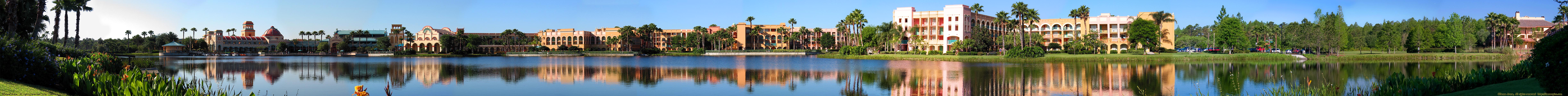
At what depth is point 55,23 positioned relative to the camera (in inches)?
1508

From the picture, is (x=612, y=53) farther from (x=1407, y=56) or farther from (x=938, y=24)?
(x=1407, y=56)

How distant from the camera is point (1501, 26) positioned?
7038 centimetres

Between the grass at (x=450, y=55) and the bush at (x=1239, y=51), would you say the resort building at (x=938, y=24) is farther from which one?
the grass at (x=450, y=55)

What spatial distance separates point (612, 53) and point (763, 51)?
22.2 meters

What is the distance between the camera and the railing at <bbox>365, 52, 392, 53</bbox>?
102556 mm

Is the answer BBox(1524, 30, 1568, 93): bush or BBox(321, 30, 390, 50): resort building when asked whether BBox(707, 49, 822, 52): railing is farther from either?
BBox(1524, 30, 1568, 93): bush

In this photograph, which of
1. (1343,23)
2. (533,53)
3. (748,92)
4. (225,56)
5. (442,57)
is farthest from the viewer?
(533,53)

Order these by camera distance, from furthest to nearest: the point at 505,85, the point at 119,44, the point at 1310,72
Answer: the point at 119,44 → the point at 1310,72 → the point at 505,85

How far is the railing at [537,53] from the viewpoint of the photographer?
98438mm

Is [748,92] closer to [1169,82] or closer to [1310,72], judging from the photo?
[1169,82]

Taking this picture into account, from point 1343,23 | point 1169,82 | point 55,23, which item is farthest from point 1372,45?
point 55,23

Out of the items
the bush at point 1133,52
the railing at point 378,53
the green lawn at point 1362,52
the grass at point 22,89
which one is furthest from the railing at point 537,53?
the grass at point 22,89

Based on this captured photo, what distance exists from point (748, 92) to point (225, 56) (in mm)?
83175

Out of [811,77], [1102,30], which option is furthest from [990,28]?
[811,77]
